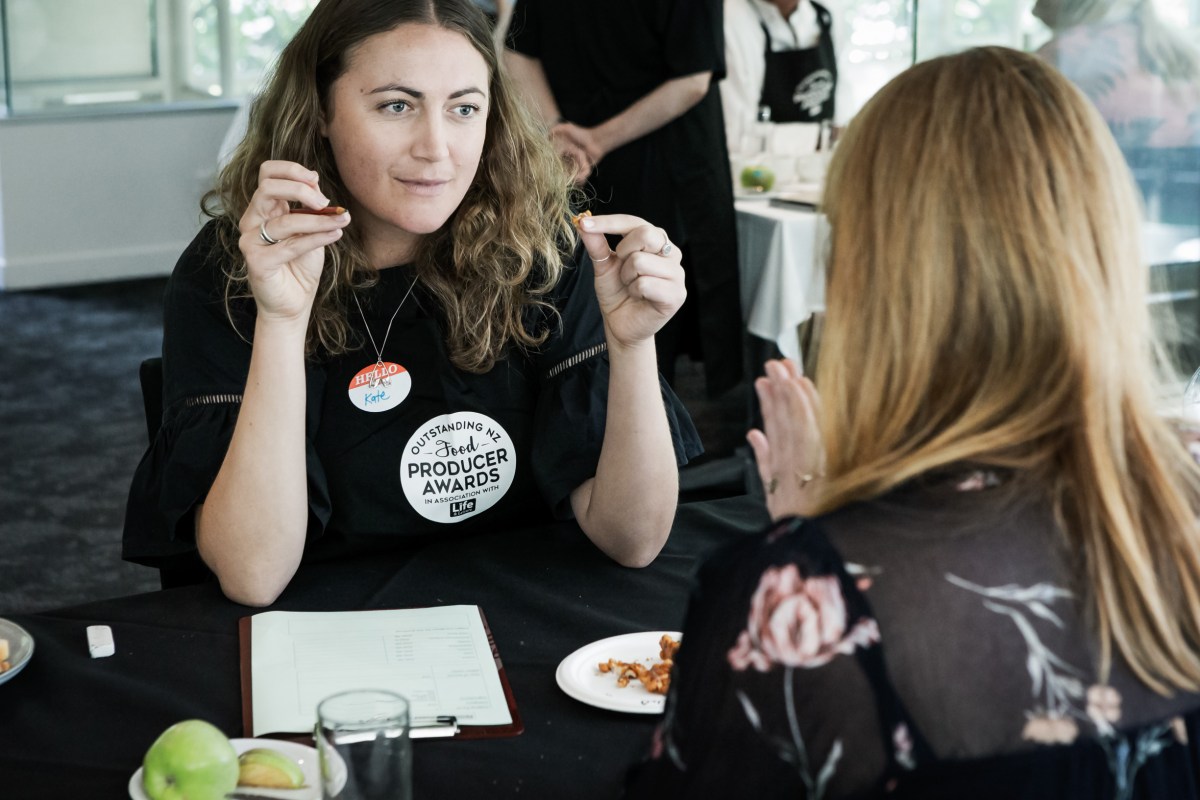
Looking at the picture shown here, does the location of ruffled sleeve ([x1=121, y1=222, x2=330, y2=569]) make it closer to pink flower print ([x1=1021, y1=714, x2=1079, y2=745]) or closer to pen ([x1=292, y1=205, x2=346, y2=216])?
pen ([x1=292, y1=205, x2=346, y2=216])

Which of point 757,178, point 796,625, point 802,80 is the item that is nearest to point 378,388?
point 796,625

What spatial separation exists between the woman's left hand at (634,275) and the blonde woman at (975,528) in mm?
576

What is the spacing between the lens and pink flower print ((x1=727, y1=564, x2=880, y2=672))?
2.60ft

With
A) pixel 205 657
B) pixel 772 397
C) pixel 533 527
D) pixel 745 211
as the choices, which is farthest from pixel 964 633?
pixel 745 211

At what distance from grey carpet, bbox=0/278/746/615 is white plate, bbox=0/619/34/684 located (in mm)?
920

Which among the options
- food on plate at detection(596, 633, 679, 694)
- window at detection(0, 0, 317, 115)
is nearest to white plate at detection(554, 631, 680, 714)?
food on plate at detection(596, 633, 679, 694)

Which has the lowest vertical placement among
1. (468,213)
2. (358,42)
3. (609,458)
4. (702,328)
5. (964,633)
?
(702,328)

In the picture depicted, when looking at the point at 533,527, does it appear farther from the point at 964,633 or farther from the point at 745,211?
the point at 745,211

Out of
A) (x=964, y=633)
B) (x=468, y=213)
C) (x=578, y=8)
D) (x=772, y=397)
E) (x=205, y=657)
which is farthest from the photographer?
(x=578, y=8)

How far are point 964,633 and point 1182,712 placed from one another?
17 cm

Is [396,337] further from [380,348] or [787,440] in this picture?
[787,440]

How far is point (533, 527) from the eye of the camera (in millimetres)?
1609

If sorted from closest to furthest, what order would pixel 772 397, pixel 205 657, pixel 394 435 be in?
pixel 772 397
pixel 205 657
pixel 394 435

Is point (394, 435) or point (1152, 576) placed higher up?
point (1152, 576)
